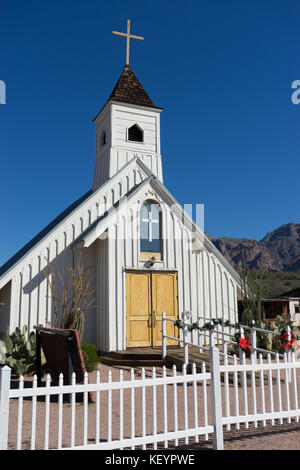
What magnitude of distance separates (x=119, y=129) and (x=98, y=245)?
17.1 feet

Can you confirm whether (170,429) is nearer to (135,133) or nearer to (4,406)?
(4,406)

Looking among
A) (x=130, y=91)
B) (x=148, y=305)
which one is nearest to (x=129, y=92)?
(x=130, y=91)

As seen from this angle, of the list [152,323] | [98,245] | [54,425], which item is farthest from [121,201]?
[54,425]

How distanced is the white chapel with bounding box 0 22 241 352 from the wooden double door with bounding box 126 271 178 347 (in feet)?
0.10

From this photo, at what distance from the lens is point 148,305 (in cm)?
1252

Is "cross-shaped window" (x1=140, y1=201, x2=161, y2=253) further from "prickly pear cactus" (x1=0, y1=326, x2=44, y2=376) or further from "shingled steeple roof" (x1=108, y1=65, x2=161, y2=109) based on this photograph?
"shingled steeple roof" (x1=108, y1=65, x2=161, y2=109)

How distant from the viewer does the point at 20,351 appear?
955cm

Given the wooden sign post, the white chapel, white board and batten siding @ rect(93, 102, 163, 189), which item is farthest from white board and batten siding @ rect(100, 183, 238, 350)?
the wooden sign post

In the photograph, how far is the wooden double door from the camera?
40.1 feet

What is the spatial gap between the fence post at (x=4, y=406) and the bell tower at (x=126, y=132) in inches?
450

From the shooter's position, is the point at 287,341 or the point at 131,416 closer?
the point at 131,416

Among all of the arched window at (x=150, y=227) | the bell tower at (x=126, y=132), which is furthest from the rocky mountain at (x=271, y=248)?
the arched window at (x=150, y=227)

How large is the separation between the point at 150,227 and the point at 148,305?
254 cm
